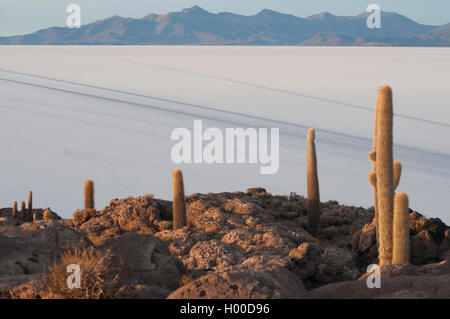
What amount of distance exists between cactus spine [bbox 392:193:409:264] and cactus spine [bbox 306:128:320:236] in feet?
40.6

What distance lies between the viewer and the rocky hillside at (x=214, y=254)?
1159 cm

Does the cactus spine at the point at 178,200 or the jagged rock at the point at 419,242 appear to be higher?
the cactus spine at the point at 178,200

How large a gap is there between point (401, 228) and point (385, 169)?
2589mm

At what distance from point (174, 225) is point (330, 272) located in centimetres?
1067

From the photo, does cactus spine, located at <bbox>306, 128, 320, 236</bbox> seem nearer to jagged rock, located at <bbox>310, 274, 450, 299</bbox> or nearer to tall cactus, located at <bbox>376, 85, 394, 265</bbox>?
tall cactus, located at <bbox>376, 85, 394, 265</bbox>

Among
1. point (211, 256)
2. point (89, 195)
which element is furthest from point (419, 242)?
point (89, 195)

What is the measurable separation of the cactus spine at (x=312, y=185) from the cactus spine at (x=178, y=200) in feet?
23.0

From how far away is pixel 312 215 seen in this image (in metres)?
31.6

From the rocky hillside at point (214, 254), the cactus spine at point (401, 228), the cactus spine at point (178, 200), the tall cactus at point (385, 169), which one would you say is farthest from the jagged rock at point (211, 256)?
the cactus spine at point (401, 228)

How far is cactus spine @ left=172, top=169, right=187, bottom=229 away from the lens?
25.8 meters

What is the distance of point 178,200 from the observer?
26.4 meters

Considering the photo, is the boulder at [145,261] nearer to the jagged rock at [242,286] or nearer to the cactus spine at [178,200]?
the jagged rock at [242,286]
